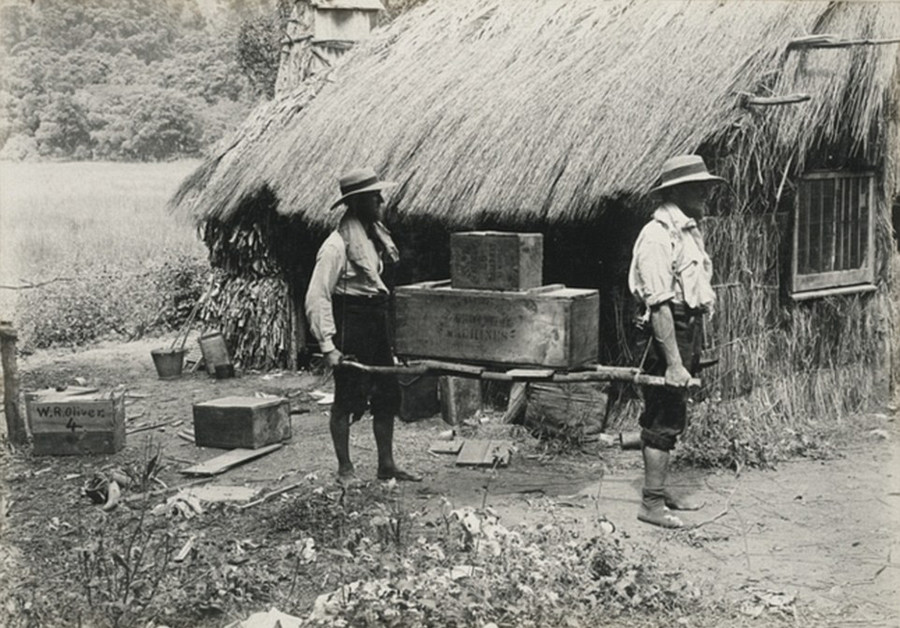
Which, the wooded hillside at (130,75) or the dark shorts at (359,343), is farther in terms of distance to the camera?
the wooded hillside at (130,75)

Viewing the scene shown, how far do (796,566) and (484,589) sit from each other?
1764 mm

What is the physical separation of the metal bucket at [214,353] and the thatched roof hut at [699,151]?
76.5 inches

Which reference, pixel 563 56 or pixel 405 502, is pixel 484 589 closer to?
pixel 405 502

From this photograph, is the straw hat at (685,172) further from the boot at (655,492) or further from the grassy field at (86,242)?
A: the grassy field at (86,242)

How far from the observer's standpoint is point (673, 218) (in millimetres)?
5625

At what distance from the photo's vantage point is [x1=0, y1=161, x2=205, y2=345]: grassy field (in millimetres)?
13438

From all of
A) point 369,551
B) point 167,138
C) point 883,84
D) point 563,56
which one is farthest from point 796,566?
point 167,138

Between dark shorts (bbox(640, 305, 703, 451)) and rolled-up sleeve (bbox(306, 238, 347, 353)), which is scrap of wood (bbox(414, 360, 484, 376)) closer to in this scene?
rolled-up sleeve (bbox(306, 238, 347, 353))

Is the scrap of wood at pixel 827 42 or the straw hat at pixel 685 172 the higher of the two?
the scrap of wood at pixel 827 42

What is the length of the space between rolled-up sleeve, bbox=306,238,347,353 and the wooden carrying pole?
0.21m

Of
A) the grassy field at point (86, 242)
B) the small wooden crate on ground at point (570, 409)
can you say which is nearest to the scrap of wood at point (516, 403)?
the small wooden crate on ground at point (570, 409)

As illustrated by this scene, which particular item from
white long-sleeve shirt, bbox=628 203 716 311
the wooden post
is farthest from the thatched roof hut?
the wooden post

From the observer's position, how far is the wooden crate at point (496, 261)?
5.77 meters

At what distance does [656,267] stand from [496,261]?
0.93 metres
